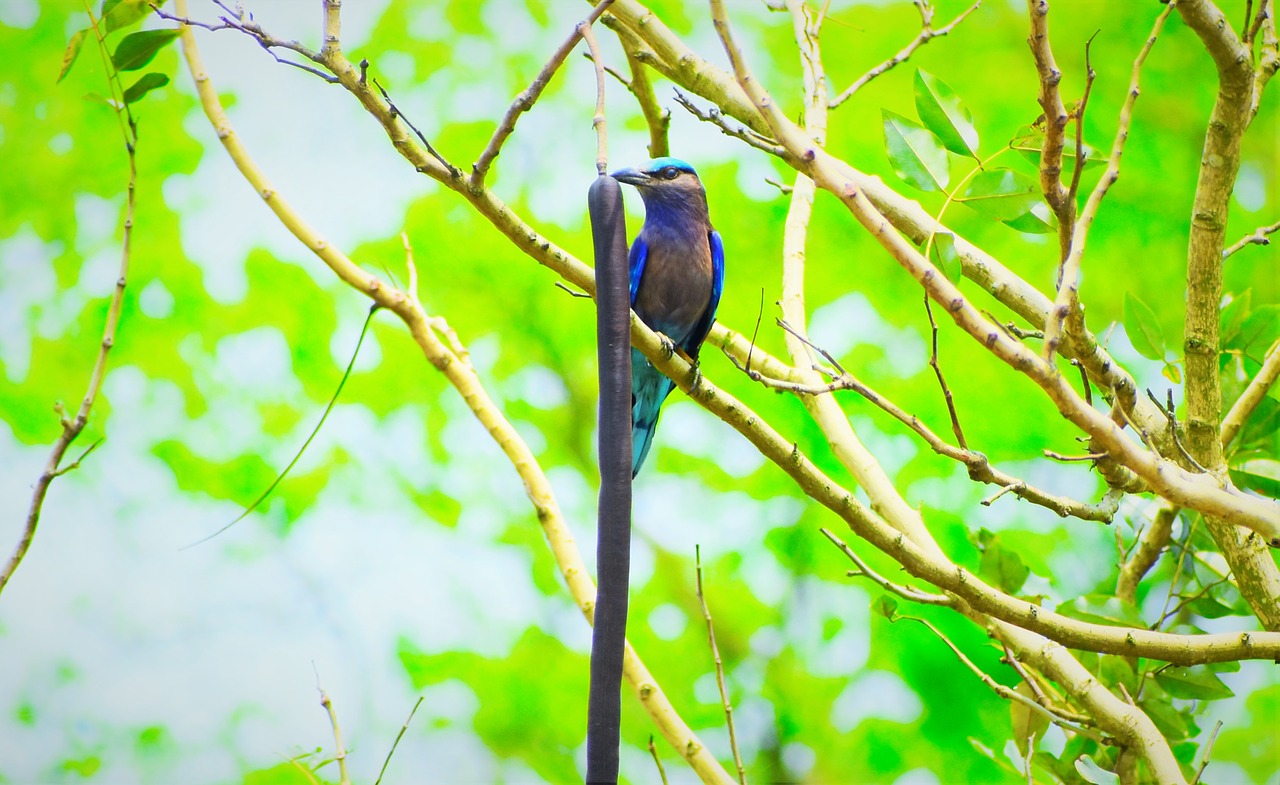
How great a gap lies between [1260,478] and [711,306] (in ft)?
2.36

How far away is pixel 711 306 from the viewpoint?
53.4 inches

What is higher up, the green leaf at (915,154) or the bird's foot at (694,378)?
the green leaf at (915,154)

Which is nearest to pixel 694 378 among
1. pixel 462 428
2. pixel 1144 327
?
pixel 1144 327

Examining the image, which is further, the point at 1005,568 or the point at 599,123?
the point at 1005,568

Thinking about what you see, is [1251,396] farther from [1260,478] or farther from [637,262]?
[637,262]

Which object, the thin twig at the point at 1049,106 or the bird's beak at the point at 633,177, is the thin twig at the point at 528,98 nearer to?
the thin twig at the point at 1049,106

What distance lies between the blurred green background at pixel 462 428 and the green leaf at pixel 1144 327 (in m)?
0.58

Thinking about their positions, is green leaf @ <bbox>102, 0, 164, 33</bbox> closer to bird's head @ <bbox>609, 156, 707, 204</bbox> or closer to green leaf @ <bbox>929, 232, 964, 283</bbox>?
bird's head @ <bbox>609, 156, 707, 204</bbox>

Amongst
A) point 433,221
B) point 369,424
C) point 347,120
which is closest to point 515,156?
point 433,221

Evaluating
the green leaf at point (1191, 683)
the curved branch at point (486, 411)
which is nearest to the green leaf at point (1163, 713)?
the green leaf at point (1191, 683)

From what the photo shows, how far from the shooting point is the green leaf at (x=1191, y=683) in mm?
1088

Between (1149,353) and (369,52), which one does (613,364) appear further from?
(369,52)

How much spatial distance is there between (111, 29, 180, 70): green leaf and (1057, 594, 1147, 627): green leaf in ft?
3.72

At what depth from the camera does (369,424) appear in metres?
1.70
